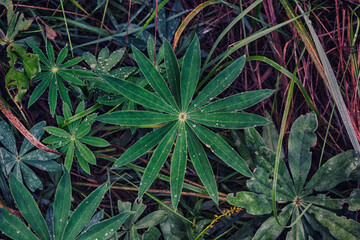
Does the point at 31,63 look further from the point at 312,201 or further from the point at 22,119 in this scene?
the point at 312,201

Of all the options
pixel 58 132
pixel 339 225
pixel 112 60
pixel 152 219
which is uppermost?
pixel 112 60

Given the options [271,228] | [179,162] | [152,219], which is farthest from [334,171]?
[152,219]

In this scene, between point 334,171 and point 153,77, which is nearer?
point 153,77

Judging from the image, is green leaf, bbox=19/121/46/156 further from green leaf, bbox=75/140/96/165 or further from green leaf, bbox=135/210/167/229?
green leaf, bbox=135/210/167/229

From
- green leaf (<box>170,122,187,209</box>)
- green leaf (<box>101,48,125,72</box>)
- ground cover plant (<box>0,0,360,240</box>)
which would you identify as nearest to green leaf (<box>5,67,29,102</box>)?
ground cover plant (<box>0,0,360,240</box>)

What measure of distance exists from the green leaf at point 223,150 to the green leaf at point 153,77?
9.4 inches

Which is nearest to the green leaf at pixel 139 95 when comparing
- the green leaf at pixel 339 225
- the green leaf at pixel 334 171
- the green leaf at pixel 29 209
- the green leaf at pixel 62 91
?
the green leaf at pixel 62 91

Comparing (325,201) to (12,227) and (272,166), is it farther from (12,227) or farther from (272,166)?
(12,227)

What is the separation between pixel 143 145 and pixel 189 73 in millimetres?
549

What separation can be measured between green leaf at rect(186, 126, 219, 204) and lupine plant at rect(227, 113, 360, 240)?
23 centimetres

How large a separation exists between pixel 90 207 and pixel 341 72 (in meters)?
2.12

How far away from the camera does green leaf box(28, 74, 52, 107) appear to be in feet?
7.52

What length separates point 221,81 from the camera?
6.83 feet

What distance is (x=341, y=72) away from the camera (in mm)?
2535
